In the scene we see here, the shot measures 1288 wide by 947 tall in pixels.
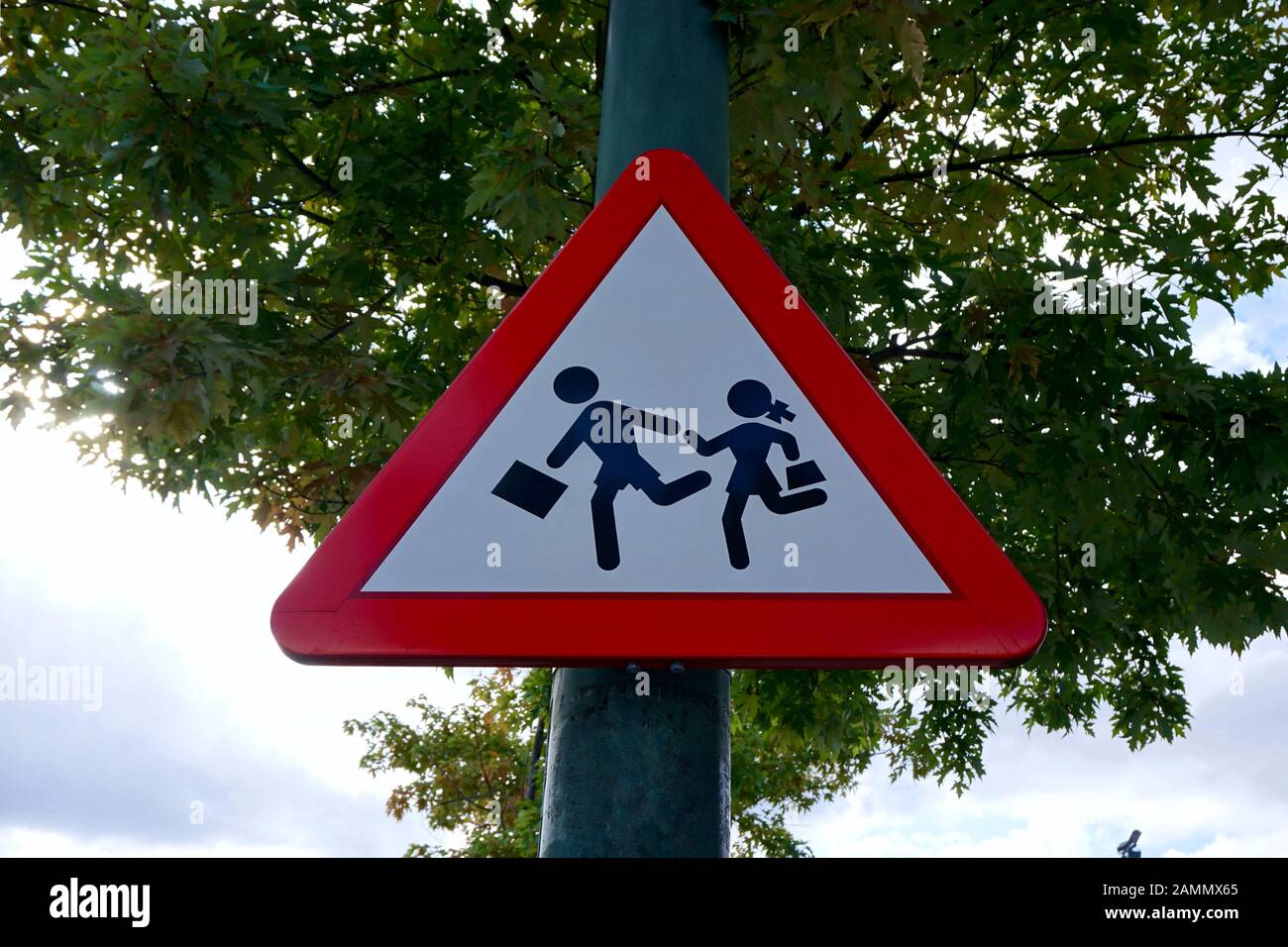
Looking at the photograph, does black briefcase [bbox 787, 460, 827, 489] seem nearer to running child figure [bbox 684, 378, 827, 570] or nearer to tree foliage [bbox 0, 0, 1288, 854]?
running child figure [bbox 684, 378, 827, 570]

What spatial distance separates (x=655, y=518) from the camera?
1.50 m

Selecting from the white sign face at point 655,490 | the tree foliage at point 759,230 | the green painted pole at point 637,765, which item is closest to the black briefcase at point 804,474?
the white sign face at point 655,490

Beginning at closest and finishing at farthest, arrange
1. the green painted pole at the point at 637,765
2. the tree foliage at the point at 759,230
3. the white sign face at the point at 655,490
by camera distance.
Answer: the green painted pole at the point at 637,765, the white sign face at the point at 655,490, the tree foliage at the point at 759,230

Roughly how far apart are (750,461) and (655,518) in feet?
0.51

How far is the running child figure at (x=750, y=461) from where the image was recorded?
151 centimetres

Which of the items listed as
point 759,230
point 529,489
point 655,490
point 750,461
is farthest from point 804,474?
point 759,230

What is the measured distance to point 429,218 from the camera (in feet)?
15.0

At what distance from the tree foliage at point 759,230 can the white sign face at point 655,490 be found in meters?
1.21

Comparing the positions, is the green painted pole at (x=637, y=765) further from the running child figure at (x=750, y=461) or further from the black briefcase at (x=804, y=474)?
the black briefcase at (x=804, y=474)

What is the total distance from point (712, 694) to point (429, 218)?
3.46 meters

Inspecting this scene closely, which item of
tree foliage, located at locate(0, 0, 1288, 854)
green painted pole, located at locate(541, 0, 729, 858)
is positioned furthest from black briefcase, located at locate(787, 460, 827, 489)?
tree foliage, located at locate(0, 0, 1288, 854)

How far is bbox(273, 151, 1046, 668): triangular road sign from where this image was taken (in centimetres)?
146
